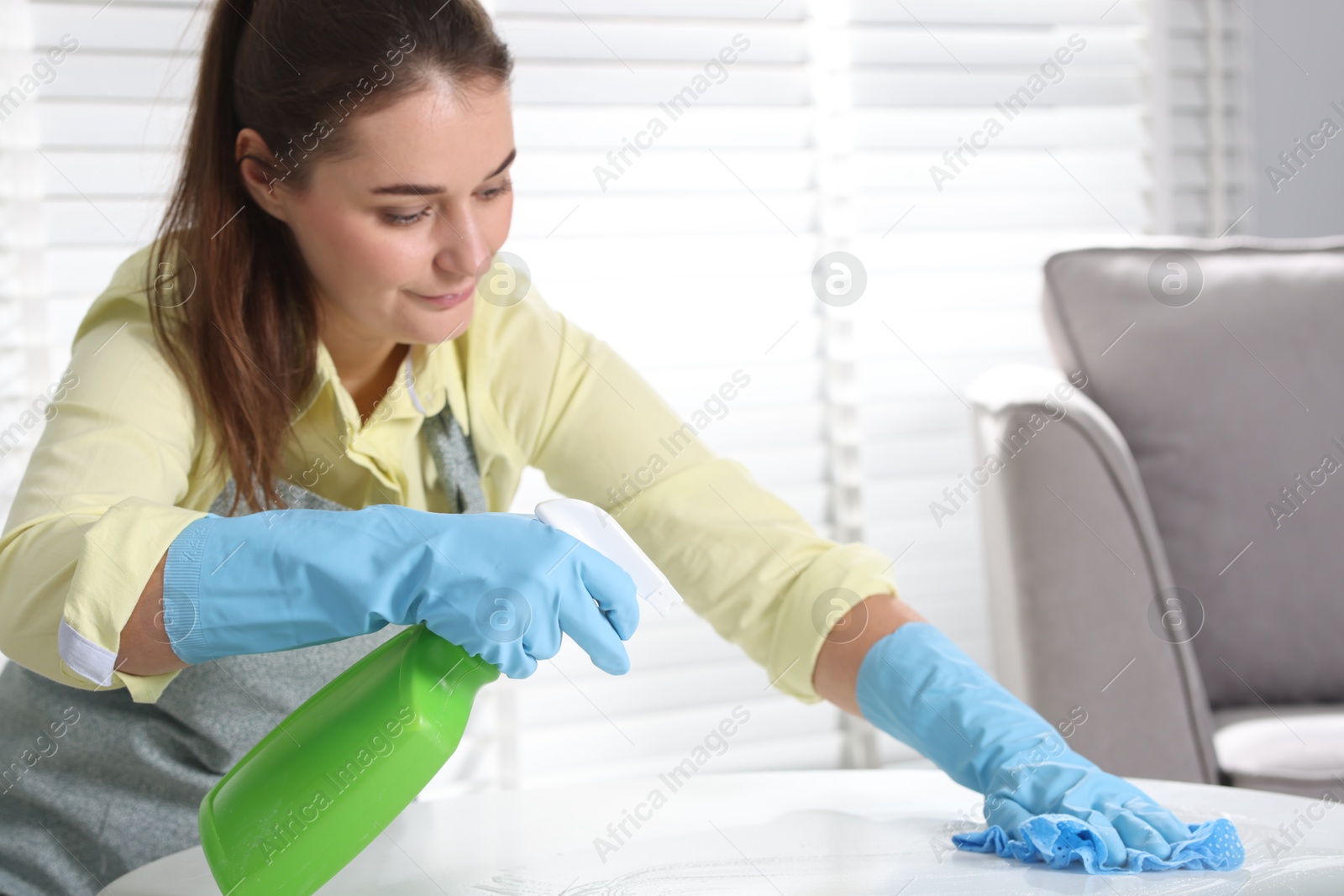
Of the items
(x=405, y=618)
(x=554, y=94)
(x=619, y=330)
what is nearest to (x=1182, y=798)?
(x=405, y=618)

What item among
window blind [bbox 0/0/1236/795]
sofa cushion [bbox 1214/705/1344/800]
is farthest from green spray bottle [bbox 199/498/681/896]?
window blind [bbox 0/0/1236/795]

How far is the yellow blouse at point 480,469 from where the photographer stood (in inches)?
31.4

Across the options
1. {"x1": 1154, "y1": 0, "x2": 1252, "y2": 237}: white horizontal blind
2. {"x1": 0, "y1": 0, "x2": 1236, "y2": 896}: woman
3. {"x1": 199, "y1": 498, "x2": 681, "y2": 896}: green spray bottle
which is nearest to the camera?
{"x1": 199, "y1": 498, "x2": 681, "y2": 896}: green spray bottle

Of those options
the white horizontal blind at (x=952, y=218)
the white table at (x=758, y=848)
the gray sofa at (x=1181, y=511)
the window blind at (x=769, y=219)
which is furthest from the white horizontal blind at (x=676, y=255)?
the white table at (x=758, y=848)

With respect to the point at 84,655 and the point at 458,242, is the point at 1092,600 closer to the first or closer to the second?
the point at 458,242

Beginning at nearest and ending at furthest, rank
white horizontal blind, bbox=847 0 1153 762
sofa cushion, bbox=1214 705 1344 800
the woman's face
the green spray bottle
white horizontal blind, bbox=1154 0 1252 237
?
the green spray bottle
the woman's face
sofa cushion, bbox=1214 705 1344 800
white horizontal blind, bbox=847 0 1153 762
white horizontal blind, bbox=1154 0 1252 237

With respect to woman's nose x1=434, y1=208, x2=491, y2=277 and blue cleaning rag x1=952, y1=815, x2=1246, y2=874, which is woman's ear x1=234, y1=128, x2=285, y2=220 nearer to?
woman's nose x1=434, y1=208, x2=491, y2=277

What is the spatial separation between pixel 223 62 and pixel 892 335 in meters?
1.31

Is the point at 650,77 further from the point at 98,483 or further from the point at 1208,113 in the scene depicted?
the point at 98,483

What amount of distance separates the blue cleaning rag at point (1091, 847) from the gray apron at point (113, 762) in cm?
61

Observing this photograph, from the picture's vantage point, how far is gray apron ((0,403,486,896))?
0.95 meters

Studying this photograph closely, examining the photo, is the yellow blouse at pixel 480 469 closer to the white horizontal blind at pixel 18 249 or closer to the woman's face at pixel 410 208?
the woman's face at pixel 410 208

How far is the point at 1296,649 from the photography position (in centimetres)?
155

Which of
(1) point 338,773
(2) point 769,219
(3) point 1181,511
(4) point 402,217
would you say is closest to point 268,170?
(4) point 402,217
